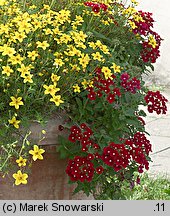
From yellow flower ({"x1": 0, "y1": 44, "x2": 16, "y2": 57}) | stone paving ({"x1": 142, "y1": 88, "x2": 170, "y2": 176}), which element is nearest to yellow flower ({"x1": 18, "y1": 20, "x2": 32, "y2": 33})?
yellow flower ({"x1": 0, "y1": 44, "x2": 16, "y2": 57})

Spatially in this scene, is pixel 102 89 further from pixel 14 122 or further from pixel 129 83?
pixel 14 122

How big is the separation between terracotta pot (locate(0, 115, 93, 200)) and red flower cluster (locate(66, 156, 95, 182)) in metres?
0.13

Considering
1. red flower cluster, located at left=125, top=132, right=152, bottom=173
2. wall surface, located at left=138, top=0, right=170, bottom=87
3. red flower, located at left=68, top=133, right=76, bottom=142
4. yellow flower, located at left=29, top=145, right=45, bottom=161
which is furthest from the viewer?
wall surface, located at left=138, top=0, right=170, bottom=87

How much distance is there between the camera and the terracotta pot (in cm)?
275

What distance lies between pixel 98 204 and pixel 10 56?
2.45 feet

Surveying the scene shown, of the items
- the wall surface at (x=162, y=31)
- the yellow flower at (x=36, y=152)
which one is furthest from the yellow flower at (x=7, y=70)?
the wall surface at (x=162, y=31)

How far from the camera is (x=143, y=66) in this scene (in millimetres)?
3559

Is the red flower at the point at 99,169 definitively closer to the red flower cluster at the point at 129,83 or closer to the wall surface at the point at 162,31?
the red flower cluster at the point at 129,83

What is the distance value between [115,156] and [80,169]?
17 cm

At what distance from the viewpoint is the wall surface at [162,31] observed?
6.62 meters

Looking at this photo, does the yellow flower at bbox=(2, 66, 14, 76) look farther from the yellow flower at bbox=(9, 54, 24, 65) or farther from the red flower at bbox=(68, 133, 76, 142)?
the red flower at bbox=(68, 133, 76, 142)

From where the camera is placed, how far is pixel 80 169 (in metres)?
2.71

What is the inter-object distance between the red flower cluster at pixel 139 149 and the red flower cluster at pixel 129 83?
251 millimetres

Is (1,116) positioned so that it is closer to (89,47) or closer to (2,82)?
(2,82)
